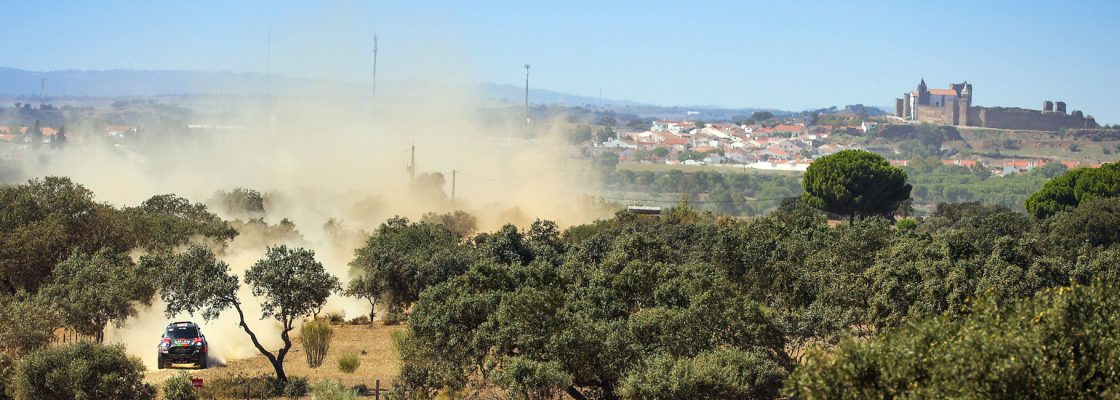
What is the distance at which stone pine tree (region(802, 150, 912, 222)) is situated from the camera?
3986 inches

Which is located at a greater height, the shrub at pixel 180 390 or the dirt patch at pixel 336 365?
the shrub at pixel 180 390

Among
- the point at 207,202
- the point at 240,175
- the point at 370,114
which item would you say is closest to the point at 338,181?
the point at 240,175

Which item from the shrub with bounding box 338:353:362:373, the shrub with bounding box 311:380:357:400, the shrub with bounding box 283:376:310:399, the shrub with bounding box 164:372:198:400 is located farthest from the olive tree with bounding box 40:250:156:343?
the shrub with bounding box 311:380:357:400

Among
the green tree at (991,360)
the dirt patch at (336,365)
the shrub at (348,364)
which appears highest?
the green tree at (991,360)

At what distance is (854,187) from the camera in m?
101

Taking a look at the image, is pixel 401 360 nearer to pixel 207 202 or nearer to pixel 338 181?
pixel 207 202

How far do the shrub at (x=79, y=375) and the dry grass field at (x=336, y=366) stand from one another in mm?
3440

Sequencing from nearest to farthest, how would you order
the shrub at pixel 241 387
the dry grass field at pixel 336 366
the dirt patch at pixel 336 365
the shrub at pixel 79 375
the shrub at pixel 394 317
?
1. the shrub at pixel 79 375
2. the shrub at pixel 241 387
3. the dry grass field at pixel 336 366
4. the dirt patch at pixel 336 365
5. the shrub at pixel 394 317

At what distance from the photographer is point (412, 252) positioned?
2260 inches

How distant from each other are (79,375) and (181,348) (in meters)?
7.23

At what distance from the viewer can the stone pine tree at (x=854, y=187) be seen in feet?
332

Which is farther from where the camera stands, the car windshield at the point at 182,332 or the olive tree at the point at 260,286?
the car windshield at the point at 182,332

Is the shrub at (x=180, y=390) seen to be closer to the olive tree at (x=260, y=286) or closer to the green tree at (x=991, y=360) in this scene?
the olive tree at (x=260, y=286)

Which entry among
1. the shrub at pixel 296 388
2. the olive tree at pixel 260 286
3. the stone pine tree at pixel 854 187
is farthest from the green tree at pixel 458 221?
the shrub at pixel 296 388
